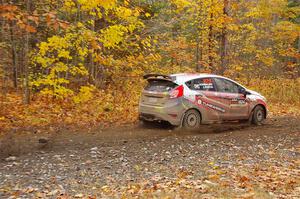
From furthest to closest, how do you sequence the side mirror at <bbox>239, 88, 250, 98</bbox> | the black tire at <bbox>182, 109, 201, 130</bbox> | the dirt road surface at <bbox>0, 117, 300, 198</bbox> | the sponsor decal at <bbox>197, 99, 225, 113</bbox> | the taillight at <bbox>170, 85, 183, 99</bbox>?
the side mirror at <bbox>239, 88, 250, 98</bbox> < the sponsor decal at <bbox>197, 99, 225, 113</bbox> < the black tire at <bbox>182, 109, 201, 130</bbox> < the taillight at <bbox>170, 85, 183, 99</bbox> < the dirt road surface at <bbox>0, 117, 300, 198</bbox>

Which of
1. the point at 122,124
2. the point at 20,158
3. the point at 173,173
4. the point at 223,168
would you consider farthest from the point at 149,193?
the point at 122,124

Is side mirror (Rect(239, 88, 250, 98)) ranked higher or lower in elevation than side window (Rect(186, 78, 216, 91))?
lower

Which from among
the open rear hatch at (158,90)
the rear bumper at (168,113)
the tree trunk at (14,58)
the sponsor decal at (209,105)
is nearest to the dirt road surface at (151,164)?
the rear bumper at (168,113)

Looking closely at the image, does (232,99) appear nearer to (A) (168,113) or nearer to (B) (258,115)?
(B) (258,115)

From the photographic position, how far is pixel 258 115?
536 inches

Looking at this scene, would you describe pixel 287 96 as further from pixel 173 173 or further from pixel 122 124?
pixel 173 173

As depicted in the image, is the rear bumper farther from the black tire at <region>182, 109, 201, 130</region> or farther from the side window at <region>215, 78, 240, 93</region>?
the side window at <region>215, 78, 240, 93</region>

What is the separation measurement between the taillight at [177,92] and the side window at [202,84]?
1.14 feet

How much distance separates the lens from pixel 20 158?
28.5 feet

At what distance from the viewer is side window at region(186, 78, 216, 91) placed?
11733 millimetres

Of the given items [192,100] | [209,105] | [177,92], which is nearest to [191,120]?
[192,100]

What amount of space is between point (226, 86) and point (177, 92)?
A: 7.04 feet

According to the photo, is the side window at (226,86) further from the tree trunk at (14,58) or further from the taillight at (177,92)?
the tree trunk at (14,58)

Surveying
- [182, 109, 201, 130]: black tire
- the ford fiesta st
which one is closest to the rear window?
the ford fiesta st
